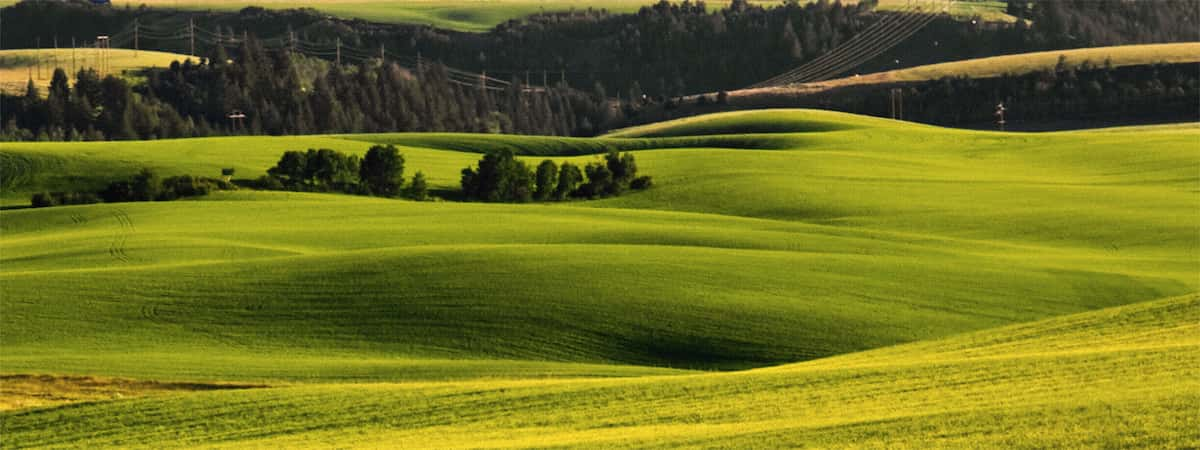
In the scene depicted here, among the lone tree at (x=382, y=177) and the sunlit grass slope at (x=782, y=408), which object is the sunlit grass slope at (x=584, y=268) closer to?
the lone tree at (x=382, y=177)

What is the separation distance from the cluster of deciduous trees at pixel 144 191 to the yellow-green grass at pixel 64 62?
75687 mm

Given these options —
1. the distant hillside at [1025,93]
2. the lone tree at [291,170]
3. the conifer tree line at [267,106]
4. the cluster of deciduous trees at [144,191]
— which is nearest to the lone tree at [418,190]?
the lone tree at [291,170]

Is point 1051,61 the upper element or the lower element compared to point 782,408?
upper

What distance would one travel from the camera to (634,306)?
158 feet

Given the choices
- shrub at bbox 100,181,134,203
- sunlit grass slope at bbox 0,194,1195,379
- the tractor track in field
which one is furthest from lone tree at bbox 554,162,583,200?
the tractor track in field

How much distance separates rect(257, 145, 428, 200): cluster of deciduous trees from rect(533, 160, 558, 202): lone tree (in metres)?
4.52

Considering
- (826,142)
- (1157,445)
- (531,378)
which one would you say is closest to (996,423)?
(1157,445)

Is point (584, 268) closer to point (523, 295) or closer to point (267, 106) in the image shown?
point (523, 295)

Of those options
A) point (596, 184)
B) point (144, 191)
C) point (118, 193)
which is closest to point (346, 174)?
point (144, 191)

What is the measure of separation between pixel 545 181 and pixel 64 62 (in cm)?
11373

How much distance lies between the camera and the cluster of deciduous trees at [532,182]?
252 ft

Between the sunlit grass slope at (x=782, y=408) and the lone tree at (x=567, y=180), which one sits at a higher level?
the lone tree at (x=567, y=180)

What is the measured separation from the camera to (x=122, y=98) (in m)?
134

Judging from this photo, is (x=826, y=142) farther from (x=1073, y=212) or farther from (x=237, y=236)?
(x=237, y=236)
